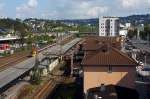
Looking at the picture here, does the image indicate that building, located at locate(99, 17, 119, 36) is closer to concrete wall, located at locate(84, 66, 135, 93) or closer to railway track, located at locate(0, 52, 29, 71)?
railway track, located at locate(0, 52, 29, 71)

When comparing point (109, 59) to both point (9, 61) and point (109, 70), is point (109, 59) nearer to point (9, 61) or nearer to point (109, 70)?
point (109, 70)

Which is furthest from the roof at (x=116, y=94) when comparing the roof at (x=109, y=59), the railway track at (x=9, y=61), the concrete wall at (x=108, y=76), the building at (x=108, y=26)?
the building at (x=108, y=26)

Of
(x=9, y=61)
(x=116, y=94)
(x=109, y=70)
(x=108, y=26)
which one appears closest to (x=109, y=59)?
(x=109, y=70)

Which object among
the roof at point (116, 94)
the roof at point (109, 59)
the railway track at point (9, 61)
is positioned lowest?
the railway track at point (9, 61)

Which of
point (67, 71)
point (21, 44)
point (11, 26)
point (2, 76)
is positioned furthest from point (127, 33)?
point (2, 76)

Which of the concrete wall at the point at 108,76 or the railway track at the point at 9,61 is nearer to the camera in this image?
the concrete wall at the point at 108,76

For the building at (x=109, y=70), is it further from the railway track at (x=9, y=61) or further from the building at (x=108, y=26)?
the building at (x=108, y=26)
